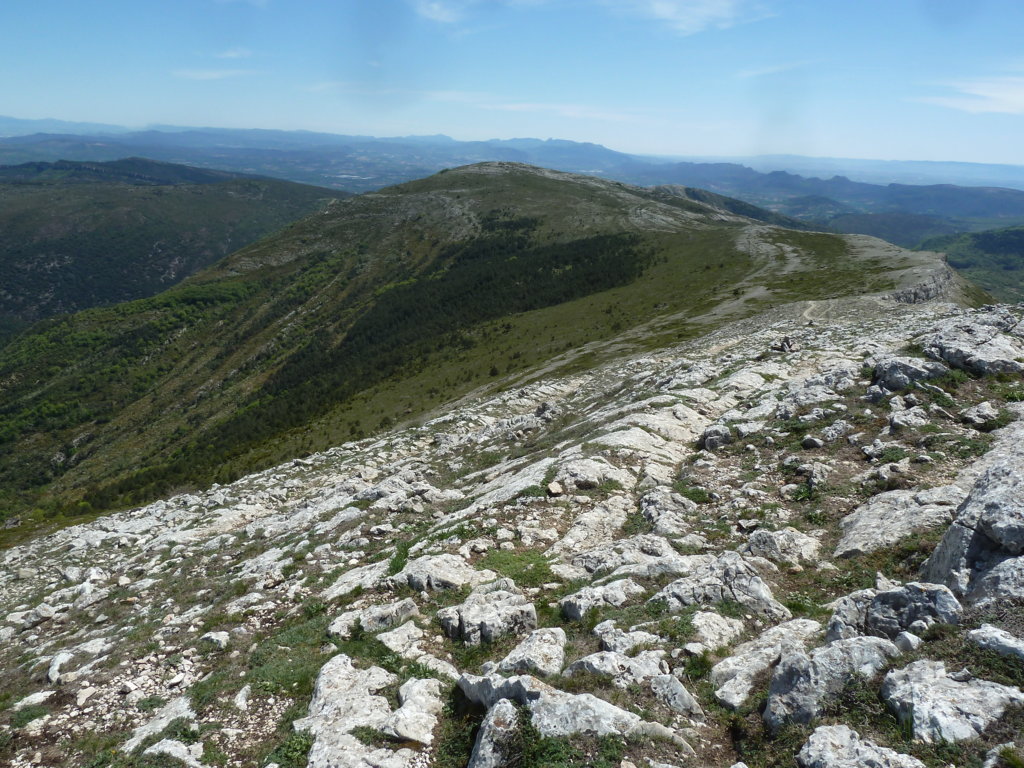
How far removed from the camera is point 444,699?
9875 millimetres

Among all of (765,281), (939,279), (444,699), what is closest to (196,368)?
(765,281)

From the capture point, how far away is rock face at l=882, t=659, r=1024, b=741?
638cm

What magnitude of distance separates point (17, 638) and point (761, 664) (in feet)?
83.7

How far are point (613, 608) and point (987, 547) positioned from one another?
7.83 metres

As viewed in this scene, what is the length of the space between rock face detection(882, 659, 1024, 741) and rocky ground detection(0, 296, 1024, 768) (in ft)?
0.10

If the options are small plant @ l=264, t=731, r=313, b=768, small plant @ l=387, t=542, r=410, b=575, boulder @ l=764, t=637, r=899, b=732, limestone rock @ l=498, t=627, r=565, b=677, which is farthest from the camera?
small plant @ l=387, t=542, r=410, b=575

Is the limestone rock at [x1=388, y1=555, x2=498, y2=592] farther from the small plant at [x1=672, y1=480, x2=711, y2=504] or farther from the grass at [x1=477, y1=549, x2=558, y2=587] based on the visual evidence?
the small plant at [x1=672, y1=480, x2=711, y2=504]

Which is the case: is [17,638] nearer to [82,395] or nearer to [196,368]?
[196,368]

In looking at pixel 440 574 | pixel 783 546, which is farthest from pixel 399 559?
pixel 783 546

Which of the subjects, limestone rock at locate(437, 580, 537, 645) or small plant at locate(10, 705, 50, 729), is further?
limestone rock at locate(437, 580, 537, 645)

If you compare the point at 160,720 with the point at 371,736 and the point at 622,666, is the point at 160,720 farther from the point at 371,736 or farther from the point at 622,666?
the point at 622,666

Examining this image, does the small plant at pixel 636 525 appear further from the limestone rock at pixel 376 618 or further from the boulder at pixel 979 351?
the boulder at pixel 979 351

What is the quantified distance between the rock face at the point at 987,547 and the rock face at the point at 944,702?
244cm

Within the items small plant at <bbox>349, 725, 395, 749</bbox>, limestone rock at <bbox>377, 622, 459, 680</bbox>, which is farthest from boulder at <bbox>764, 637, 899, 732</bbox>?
small plant at <bbox>349, 725, 395, 749</bbox>
